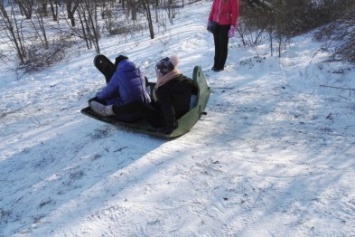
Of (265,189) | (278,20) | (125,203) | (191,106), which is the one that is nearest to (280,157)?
(265,189)

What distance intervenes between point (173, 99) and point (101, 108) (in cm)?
91

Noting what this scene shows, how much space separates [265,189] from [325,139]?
1249 millimetres

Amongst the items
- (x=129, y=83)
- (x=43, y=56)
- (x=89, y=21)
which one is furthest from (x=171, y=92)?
(x=89, y=21)

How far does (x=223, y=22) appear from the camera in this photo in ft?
19.1

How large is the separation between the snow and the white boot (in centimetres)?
33

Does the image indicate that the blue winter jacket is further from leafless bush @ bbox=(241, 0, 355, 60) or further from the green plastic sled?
leafless bush @ bbox=(241, 0, 355, 60)

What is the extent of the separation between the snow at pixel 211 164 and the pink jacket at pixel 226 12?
839 millimetres

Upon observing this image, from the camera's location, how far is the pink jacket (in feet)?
18.8

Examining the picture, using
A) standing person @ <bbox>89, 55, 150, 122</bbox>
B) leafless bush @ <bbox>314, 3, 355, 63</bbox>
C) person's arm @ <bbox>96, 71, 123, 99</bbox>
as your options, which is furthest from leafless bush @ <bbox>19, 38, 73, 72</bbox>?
leafless bush @ <bbox>314, 3, 355, 63</bbox>

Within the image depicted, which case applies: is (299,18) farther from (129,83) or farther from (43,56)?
(43,56)

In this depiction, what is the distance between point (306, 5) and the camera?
818cm

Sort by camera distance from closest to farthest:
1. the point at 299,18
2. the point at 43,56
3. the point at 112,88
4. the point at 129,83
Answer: the point at 129,83, the point at 112,88, the point at 299,18, the point at 43,56

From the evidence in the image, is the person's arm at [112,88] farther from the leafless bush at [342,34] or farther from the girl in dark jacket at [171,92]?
the leafless bush at [342,34]

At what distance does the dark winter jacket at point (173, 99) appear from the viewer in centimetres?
407
